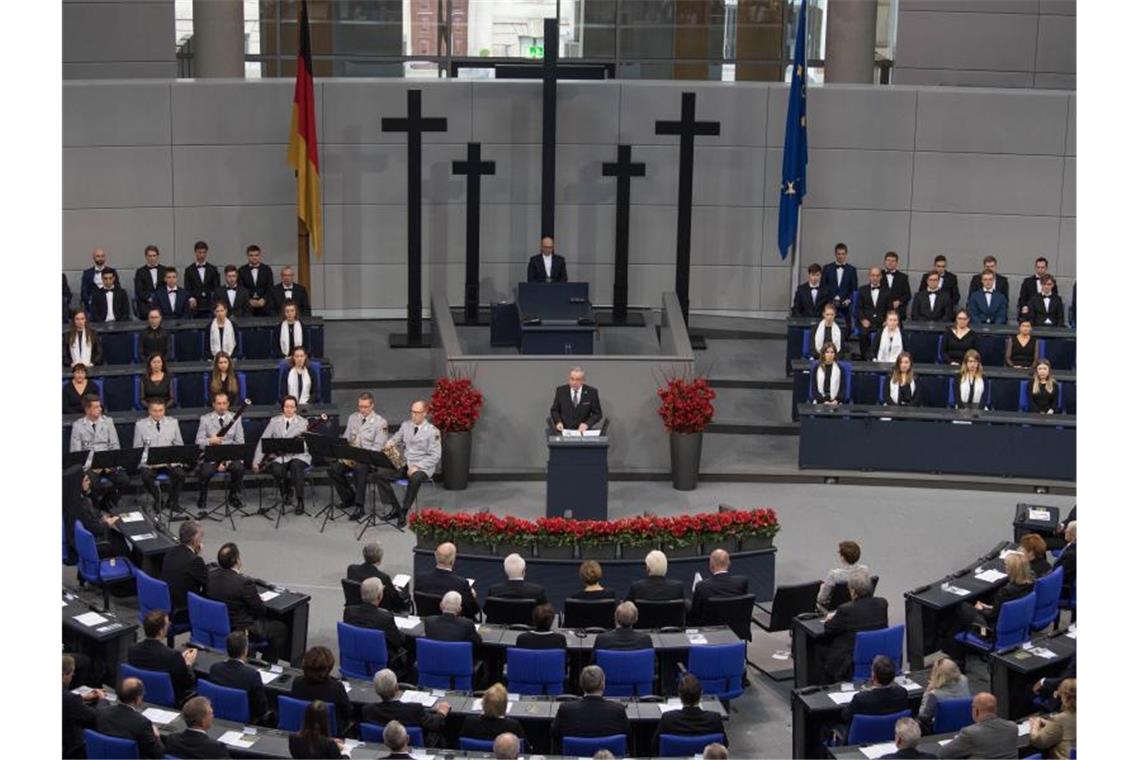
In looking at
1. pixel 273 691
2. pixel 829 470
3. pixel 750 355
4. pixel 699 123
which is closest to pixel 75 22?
pixel 699 123

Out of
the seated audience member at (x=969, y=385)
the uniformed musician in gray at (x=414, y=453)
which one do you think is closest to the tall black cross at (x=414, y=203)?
the uniformed musician in gray at (x=414, y=453)

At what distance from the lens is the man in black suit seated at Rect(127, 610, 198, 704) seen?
470 inches

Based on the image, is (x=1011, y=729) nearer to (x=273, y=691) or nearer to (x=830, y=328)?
(x=273, y=691)

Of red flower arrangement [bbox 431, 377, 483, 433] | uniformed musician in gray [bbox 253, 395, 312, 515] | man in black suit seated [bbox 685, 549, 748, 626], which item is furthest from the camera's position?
red flower arrangement [bbox 431, 377, 483, 433]

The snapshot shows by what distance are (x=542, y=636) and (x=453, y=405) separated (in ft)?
18.6

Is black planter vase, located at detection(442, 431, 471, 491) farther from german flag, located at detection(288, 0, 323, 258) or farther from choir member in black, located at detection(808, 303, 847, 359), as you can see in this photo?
german flag, located at detection(288, 0, 323, 258)

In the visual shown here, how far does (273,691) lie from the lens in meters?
11.9

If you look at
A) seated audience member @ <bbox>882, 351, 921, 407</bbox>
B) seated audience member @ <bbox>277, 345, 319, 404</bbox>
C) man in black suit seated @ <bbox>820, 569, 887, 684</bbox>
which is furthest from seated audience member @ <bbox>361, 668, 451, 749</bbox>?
seated audience member @ <bbox>882, 351, 921, 407</bbox>

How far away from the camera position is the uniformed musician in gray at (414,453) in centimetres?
1705

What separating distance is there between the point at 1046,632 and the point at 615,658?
161 inches

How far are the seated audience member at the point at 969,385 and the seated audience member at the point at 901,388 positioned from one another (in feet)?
1.55

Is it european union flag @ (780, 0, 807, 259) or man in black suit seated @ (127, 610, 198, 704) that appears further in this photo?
european union flag @ (780, 0, 807, 259)

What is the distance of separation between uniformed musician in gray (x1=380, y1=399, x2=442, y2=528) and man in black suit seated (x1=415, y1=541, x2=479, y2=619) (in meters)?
3.56

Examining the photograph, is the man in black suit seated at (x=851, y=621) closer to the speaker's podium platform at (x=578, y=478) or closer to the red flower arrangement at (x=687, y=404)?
the speaker's podium platform at (x=578, y=478)
